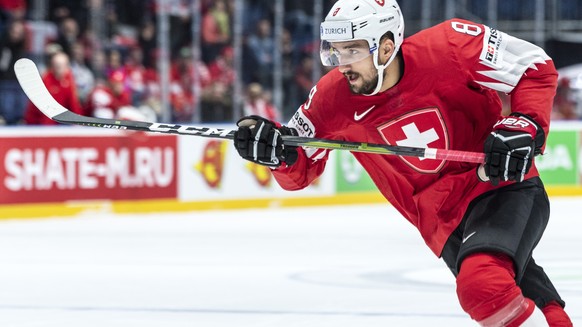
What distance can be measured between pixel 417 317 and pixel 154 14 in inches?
269

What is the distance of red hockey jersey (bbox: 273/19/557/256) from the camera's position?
365 centimetres

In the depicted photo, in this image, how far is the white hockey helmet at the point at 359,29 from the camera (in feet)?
11.9

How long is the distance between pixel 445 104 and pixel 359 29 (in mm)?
336

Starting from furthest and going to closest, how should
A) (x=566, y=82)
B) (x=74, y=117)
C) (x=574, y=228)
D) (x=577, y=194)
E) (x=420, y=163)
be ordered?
(x=566, y=82)
(x=577, y=194)
(x=574, y=228)
(x=74, y=117)
(x=420, y=163)

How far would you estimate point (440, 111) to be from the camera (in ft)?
12.1

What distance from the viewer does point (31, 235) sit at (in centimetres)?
855

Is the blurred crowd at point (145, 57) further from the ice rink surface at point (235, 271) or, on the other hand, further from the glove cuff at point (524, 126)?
the glove cuff at point (524, 126)

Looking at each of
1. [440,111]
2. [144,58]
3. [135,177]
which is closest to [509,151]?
[440,111]

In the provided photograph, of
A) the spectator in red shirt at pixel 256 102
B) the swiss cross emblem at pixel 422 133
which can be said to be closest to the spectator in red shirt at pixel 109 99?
the spectator in red shirt at pixel 256 102

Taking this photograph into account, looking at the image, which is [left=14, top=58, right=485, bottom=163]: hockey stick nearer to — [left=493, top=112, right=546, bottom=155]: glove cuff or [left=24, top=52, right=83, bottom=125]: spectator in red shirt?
[left=493, top=112, right=546, bottom=155]: glove cuff

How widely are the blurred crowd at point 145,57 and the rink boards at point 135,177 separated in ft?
1.02

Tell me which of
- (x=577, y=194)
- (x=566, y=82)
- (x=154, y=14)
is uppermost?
(x=154, y=14)

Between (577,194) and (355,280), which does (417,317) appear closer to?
(355,280)

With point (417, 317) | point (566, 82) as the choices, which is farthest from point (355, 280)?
point (566, 82)
